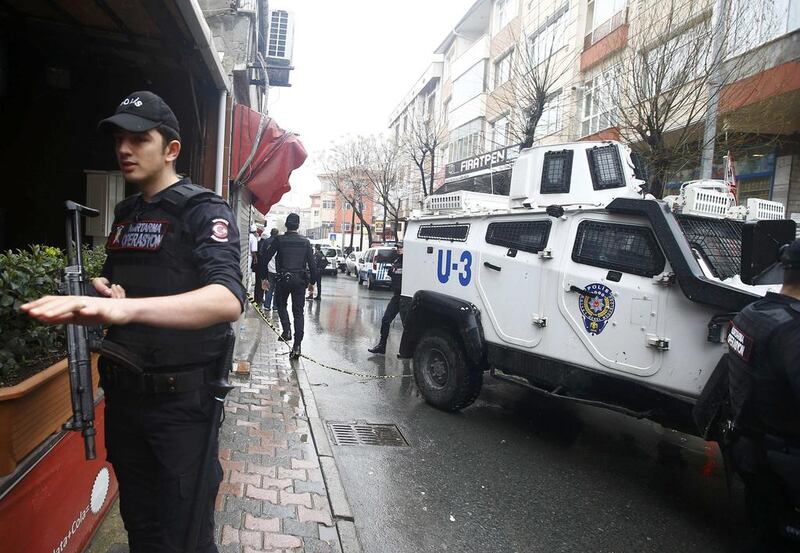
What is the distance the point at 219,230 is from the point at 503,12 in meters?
25.8

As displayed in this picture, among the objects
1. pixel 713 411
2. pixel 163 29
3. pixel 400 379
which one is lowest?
pixel 400 379

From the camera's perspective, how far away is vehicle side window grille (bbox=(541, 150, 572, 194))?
5.09 meters

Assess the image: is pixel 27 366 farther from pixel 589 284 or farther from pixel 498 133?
pixel 498 133

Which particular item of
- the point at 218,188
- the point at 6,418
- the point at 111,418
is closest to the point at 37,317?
the point at 111,418

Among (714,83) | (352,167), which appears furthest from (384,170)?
(714,83)

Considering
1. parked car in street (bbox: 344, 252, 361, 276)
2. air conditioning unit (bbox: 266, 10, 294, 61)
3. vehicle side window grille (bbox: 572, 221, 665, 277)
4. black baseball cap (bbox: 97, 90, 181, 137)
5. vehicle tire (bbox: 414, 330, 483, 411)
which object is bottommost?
parked car in street (bbox: 344, 252, 361, 276)

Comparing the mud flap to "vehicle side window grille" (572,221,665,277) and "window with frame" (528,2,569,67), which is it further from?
"window with frame" (528,2,569,67)

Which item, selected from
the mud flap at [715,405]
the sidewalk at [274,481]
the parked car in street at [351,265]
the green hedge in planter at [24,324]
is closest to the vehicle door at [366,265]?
the parked car in street at [351,265]

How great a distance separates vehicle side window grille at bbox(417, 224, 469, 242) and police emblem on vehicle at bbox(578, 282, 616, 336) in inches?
61.3

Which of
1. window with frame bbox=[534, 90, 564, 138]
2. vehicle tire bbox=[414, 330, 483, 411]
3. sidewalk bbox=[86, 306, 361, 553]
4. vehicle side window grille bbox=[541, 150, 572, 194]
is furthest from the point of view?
window with frame bbox=[534, 90, 564, 138]

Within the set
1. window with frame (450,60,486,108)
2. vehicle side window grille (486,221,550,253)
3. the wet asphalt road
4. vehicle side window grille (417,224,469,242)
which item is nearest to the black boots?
the wet asphalt road

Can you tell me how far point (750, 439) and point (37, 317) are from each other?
2.55 meters

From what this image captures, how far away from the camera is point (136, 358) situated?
181 centimetres

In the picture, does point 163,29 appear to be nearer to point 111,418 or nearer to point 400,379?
point 111,418
